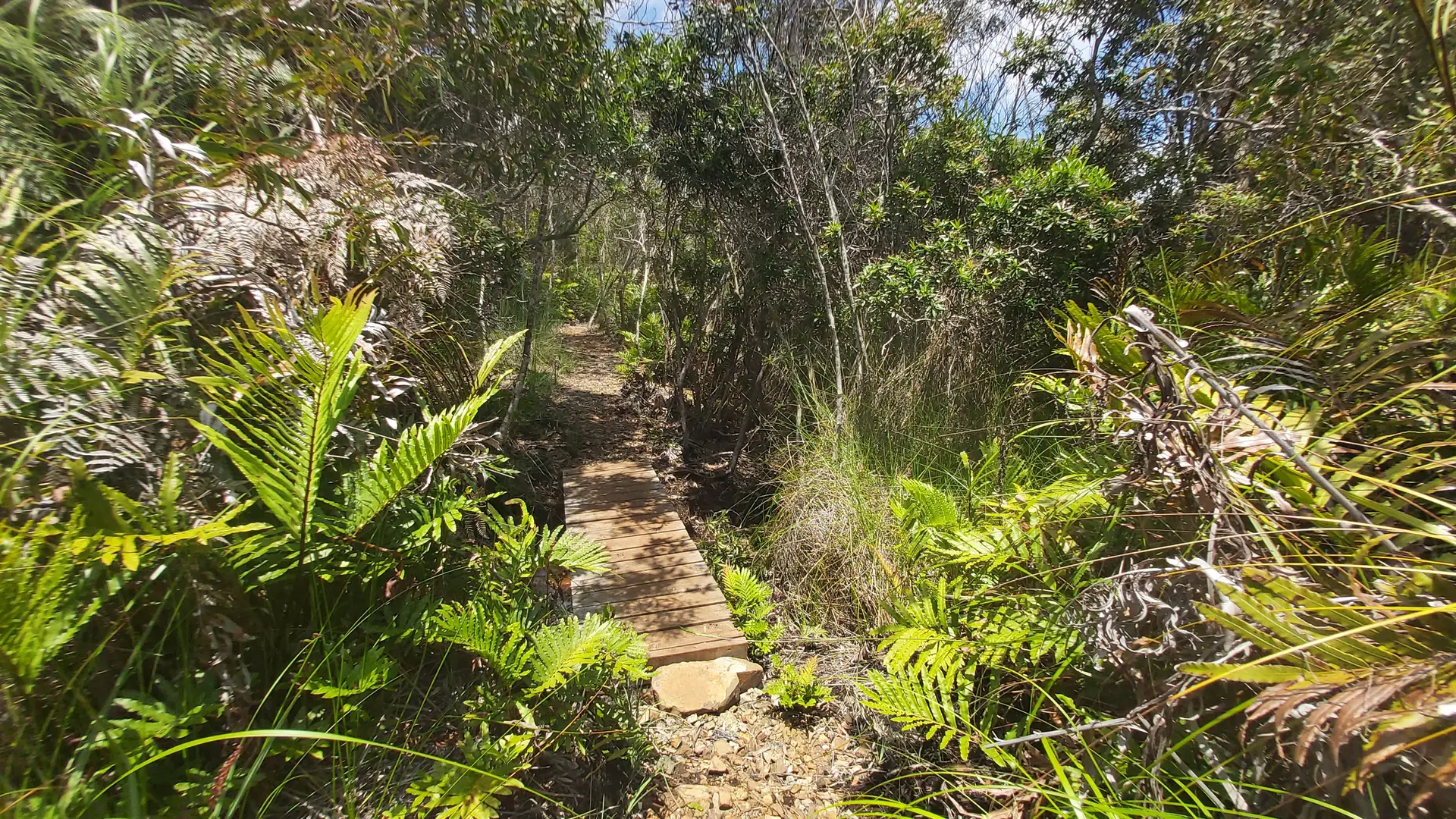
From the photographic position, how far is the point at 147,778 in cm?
117

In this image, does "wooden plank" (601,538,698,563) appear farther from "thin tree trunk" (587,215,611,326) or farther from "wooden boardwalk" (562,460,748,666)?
"thin tree trunk" (587,215,611,326)

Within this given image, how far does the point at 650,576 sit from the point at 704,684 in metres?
0.95

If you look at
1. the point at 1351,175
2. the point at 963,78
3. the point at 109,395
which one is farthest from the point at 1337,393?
the point at 963,78

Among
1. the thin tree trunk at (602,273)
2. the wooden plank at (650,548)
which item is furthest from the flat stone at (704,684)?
the thin tree trunk at (602,273)

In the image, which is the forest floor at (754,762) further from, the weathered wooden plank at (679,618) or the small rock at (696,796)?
the weathered wooden plank at (679,618)

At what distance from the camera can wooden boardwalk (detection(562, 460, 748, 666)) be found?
2902 mm

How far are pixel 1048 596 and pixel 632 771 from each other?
4.68ft

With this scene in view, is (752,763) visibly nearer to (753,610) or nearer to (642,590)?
(753,610)

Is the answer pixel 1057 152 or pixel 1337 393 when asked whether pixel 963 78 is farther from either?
pixel 1337 393

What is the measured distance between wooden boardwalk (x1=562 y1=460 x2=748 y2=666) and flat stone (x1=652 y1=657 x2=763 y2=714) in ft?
0.24

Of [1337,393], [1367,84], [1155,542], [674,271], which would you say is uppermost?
[674,271]

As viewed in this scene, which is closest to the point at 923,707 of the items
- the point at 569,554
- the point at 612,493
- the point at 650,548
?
the point at 569,554

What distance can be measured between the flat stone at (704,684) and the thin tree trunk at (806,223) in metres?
1.84

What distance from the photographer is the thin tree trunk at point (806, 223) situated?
426 centimetres
